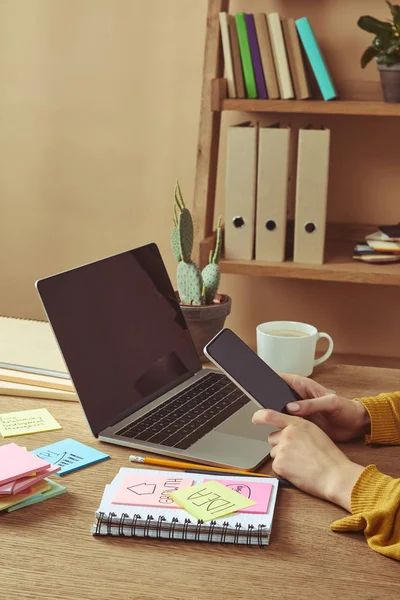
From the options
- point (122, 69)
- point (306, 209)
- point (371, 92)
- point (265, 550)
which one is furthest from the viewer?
point (122, 69)

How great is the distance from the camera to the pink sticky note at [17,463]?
0.94 metres

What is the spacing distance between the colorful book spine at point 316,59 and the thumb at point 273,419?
1.46 meters

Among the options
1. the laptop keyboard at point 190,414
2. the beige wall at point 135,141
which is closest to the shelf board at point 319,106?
the beige wall at point 135,141

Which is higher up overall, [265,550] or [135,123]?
[135,123]

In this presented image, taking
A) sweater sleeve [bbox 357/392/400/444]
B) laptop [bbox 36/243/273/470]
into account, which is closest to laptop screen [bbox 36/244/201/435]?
laptop [bbox 36/243/273/470]

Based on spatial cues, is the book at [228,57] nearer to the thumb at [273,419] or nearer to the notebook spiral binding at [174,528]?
the thumb at [273,419]

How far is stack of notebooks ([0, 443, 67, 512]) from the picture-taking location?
936 mm

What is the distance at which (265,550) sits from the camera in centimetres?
85

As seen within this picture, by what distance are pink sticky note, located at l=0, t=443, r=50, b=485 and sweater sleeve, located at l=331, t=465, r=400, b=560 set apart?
36cm

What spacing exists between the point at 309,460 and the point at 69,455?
320mm

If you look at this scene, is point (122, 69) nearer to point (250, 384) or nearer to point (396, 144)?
point (396, 144)

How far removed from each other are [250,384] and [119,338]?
0.80 ft

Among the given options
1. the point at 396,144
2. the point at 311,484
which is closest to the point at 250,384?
the point at 311,484

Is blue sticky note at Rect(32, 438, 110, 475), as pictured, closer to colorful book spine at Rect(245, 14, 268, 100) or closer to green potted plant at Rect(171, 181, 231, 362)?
A: green potted plant at Rect(171, 181, 231, 362)
